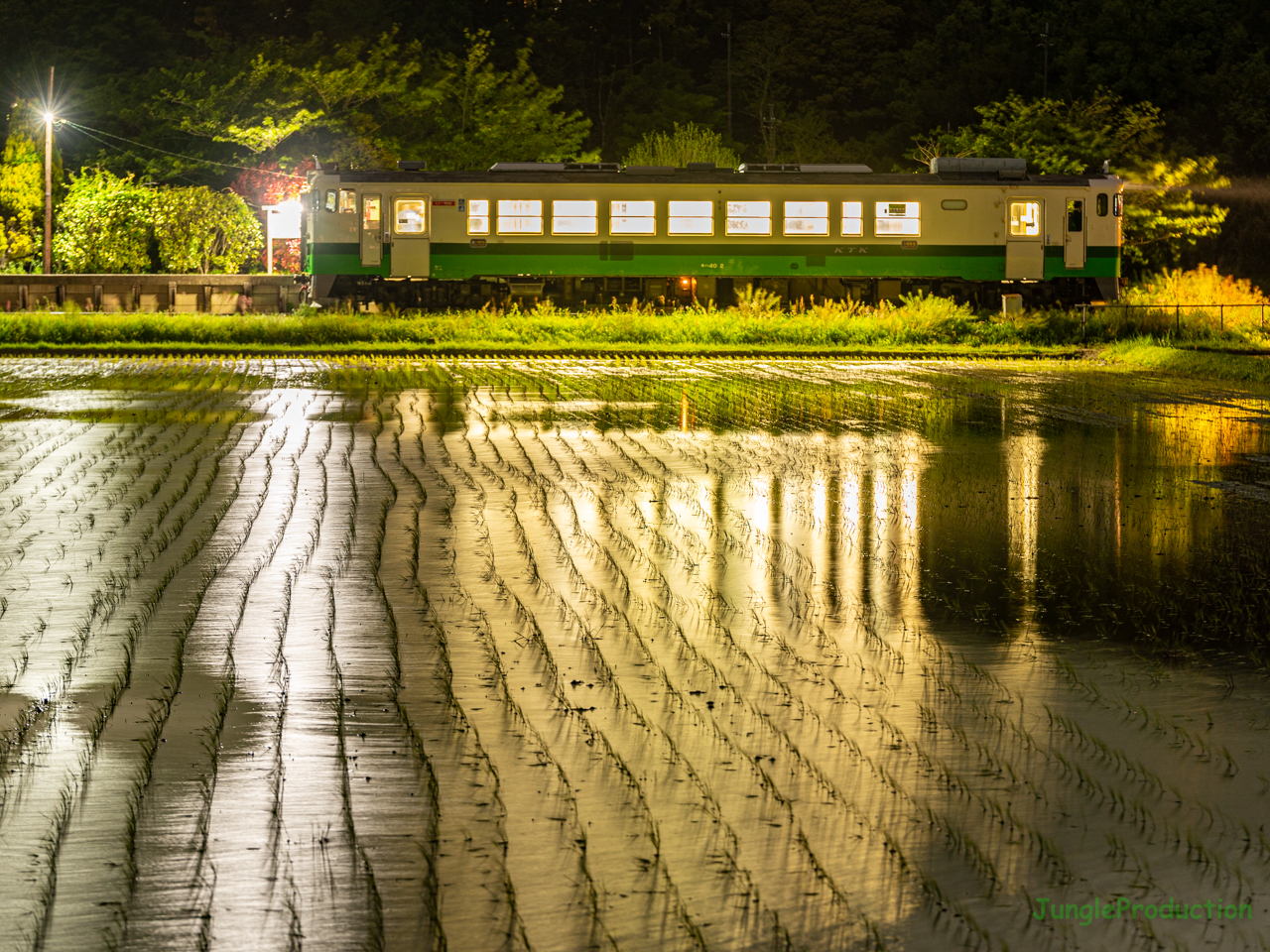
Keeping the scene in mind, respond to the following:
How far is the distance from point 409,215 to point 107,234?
1860 centimetres

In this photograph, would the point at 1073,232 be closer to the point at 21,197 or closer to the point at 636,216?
the point at 636,216

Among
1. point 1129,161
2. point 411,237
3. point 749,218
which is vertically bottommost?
point 411,237

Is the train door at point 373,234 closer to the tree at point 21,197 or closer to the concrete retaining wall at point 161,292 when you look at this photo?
the concrete retaining wall at point 161,292

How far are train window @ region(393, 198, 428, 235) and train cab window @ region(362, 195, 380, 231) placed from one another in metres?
0.39

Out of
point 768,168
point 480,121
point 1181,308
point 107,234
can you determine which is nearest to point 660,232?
point 768,168

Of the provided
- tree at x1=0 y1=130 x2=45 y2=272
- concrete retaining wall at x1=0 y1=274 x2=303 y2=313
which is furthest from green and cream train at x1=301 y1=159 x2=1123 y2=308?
tree at x1=0 y1=130 x2=45 y2=272

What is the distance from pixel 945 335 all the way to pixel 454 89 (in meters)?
32.7

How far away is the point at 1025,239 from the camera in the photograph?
38.2 m

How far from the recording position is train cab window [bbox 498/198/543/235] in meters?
37.5

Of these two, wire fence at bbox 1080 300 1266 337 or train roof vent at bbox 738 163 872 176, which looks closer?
wire fence at bbox 1080 300 1266 337

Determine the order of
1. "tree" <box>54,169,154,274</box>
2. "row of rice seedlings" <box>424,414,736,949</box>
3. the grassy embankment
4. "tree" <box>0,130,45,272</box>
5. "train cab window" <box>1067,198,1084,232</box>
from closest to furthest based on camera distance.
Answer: "row of rice seedlings" <box>424,414,736,949</box> < the grassy embankment < "train cab window" <box>1067,198,1084,232</box> < "tree" <box>54,169,154,274</box> < "tree" <box>0,130,45,272</box>

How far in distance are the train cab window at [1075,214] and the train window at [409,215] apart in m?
15.0

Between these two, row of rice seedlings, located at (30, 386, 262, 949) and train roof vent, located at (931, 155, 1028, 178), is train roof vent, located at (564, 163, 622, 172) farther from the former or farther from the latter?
row of rice seedlings, located at (30, 386, 262, 949)

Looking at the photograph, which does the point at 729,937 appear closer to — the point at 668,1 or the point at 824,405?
the point at 824,405
